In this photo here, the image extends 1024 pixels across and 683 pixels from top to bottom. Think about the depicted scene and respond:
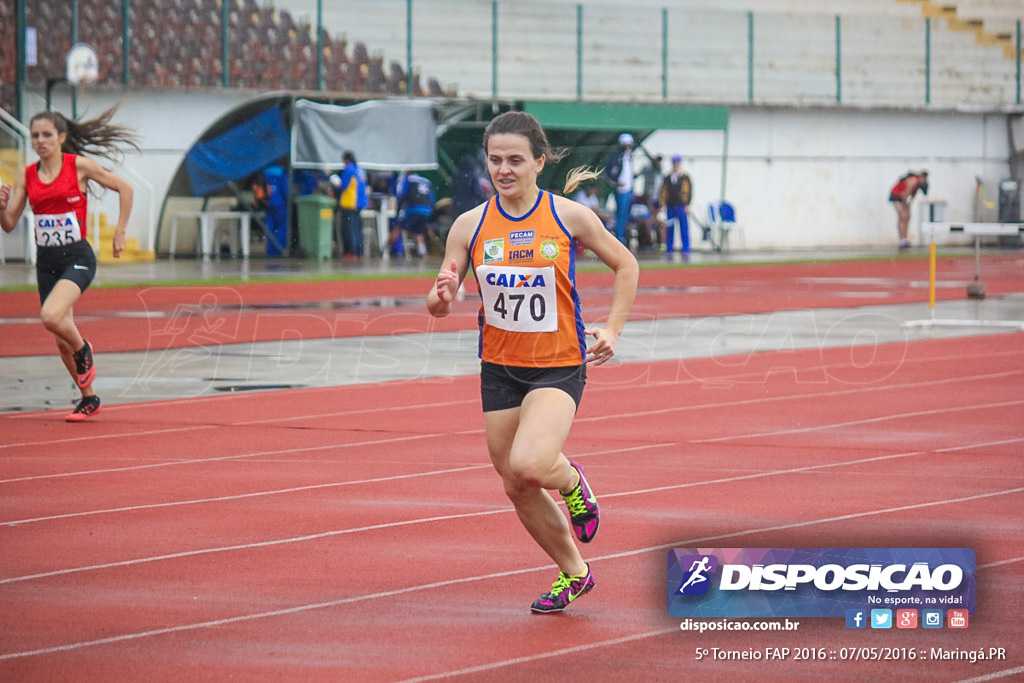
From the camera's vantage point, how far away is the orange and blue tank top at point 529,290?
5664 millimetres

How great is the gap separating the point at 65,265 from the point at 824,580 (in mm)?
7097

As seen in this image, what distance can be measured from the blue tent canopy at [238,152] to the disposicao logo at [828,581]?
26231 millimetres

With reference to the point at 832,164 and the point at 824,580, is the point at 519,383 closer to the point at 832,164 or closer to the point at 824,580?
the point at 824,580

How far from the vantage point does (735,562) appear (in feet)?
16.6

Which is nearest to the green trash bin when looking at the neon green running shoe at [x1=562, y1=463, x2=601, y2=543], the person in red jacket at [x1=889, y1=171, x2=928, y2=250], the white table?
the white table

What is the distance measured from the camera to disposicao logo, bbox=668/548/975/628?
4902 mm

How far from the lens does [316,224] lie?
101 ft

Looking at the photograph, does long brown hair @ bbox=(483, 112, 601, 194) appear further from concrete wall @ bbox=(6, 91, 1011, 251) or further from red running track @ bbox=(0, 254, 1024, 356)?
concrete wall @ bbox=(6, 91, 1011, 251)

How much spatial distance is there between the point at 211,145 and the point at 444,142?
21.0 feet

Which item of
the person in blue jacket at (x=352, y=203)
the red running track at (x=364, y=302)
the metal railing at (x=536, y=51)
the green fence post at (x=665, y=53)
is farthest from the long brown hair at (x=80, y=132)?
the green fence post at (x=665, y=53)

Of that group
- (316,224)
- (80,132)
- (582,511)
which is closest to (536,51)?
(316,224)

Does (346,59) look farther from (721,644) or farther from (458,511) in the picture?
(721,644)

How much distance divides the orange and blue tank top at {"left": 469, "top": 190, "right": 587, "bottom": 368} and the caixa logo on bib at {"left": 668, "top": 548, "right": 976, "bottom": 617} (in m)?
0.97

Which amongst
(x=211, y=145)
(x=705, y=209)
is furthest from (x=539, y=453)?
(x=705, y=209)
